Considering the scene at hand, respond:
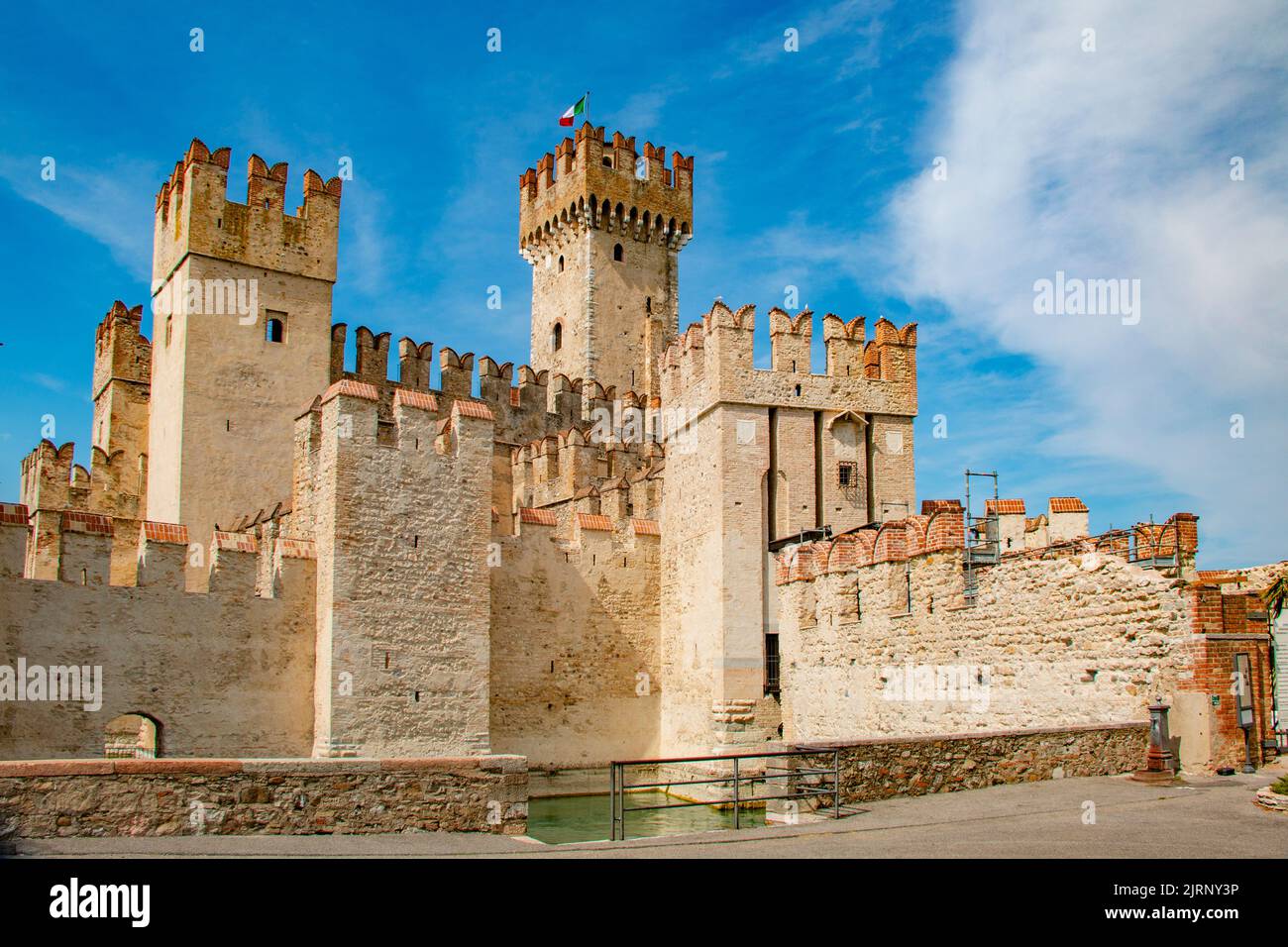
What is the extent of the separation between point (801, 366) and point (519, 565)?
755 centimetres

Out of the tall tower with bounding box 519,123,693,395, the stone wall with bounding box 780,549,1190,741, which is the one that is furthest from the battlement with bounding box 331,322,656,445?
the stone wall with bounding box 780,549,1190,741

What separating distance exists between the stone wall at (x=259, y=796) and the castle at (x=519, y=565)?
300 inches

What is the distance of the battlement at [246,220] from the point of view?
2777 centimetres

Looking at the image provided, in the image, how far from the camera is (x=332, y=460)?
22172 millimetres

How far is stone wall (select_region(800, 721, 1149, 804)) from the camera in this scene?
13.2 meters

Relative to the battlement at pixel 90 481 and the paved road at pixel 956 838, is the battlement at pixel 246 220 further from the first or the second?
the paved road at pixel 956 838

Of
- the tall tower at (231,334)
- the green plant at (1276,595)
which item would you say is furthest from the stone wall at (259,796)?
the tall tower at (231,334)

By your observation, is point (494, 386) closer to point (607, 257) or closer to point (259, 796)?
point (607, 257)

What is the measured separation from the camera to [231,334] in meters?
27.9

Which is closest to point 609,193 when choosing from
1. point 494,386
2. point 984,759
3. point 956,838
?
point 494,386

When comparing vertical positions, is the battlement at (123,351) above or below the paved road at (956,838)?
above

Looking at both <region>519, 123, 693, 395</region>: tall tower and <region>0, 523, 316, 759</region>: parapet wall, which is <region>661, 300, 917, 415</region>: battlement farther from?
<region>519, 123, 693, 395</region>: tall tower

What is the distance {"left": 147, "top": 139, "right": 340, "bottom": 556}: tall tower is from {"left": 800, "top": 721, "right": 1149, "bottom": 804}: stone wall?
18.2 meters

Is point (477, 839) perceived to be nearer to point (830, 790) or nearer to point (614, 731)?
point (830, 790)
